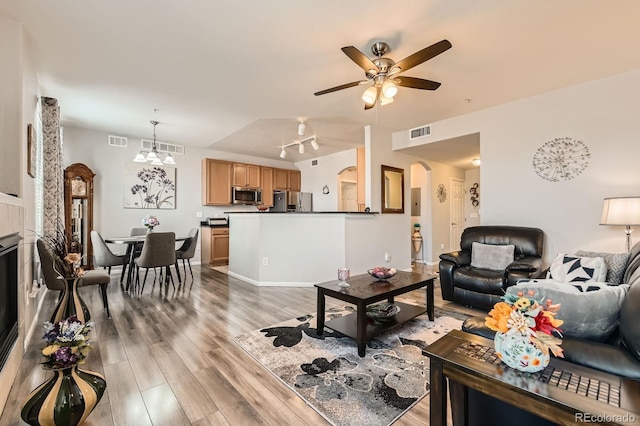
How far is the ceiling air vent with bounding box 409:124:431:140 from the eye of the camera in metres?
4.97

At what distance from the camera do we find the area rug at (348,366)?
1707mm

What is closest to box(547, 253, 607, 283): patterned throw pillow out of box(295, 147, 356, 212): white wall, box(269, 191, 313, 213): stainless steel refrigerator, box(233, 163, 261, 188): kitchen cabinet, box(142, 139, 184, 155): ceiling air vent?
box(295, 147, 356, 212): white wall

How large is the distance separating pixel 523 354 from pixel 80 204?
6.35 m

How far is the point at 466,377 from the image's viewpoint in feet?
3.53

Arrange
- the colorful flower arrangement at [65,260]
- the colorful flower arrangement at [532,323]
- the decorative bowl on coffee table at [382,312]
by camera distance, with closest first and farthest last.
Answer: the colorful flower arrangement at [532,323] → the colorful flower arrangement at [65,260] → the decorative bowl on coffee table at [382,312]

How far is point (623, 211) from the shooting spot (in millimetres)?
2836

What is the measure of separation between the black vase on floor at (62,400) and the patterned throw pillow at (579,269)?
3.42 metres

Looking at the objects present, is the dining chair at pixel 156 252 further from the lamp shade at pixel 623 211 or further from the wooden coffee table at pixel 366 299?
the lamp shade at pixel 623 211

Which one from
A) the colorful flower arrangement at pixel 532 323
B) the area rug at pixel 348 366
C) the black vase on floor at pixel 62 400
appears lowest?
the area rug at pixel 348 366

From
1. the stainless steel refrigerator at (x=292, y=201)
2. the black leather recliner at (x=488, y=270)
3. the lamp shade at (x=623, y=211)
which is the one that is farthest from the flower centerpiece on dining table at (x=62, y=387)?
the stainless steel refrigerator at (x=292, y=201)

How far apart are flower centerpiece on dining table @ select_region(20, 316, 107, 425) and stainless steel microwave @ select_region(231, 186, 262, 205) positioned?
546cm

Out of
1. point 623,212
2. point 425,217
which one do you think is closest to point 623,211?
point 623,212

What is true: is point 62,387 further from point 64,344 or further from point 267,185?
point 267,185
